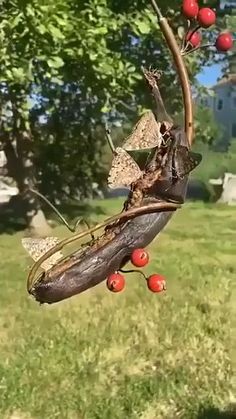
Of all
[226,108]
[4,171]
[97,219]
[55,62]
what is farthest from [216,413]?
[226,108]

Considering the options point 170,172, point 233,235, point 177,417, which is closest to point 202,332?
point 177,417

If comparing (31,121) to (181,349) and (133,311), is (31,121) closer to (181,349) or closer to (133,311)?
(133,311)

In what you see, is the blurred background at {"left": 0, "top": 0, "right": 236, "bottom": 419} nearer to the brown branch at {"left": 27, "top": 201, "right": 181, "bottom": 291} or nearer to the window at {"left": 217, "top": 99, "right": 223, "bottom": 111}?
the window at {"left": 217, "top": 99, "right": 223, "bottom": 111}

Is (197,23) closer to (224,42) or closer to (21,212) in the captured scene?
(224,42)

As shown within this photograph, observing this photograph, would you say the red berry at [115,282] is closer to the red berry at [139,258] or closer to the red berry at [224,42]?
the red berry at [139,258]

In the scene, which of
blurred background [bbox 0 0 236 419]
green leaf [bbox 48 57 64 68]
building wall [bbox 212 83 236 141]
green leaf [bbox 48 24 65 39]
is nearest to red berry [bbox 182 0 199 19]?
blurred background [bbox 0 0 236 419]

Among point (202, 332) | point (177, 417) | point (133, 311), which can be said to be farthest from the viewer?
point (133, 311)
